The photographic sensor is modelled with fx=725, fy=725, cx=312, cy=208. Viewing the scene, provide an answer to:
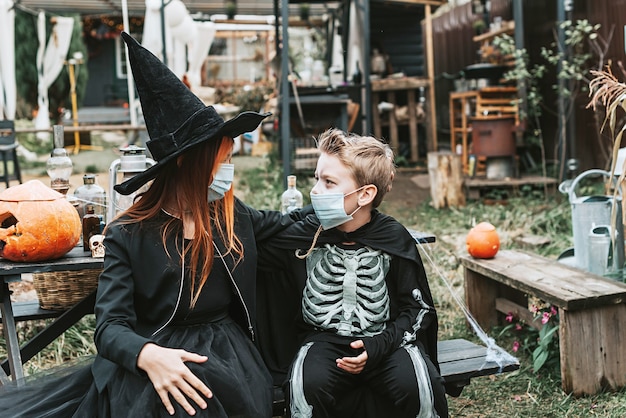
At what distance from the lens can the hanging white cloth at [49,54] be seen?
40.6 feet

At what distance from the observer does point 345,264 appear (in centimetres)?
279

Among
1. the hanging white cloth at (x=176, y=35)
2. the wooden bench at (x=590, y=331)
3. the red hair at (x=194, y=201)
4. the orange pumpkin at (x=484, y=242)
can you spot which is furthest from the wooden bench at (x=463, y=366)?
the hanging white cloth at (x=176, y=35)

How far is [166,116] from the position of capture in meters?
2.45

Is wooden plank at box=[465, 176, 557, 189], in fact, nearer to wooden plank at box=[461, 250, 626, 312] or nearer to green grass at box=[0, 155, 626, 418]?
green grass at box=[0, 155, 626, 418]

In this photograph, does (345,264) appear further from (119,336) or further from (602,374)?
(602,374)

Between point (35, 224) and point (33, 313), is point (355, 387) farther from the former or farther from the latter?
point (33, 313)

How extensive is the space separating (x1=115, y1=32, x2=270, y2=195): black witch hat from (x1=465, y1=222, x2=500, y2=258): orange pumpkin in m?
2.59

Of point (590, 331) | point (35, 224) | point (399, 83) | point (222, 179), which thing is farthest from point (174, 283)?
point (399, 83)

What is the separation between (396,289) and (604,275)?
191 cm

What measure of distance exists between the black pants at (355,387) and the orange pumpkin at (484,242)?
2.03m

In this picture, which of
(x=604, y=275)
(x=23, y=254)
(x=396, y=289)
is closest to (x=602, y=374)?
(x=604, y=275)

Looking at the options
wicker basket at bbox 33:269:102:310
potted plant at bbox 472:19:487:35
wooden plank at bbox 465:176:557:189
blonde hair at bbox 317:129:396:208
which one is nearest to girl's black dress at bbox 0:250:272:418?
blonde hair at bbox 317:129:396:208

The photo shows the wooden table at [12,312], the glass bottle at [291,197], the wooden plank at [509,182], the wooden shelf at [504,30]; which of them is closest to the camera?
the wooden table at [12,312]

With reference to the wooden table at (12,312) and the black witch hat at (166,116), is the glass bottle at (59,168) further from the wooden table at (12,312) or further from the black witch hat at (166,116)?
the black witch hat at (166,116)
